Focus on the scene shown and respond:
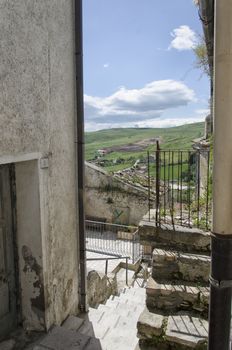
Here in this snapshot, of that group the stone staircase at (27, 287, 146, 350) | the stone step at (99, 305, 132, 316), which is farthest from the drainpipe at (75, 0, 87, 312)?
the stone step at (99, 305, 132, 316)

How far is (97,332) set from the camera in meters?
4.26

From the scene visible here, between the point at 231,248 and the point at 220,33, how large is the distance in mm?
1392

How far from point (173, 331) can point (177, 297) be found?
1.44 ft

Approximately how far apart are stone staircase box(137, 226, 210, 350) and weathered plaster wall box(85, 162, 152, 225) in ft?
40.0

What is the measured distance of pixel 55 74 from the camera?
3.79 meters

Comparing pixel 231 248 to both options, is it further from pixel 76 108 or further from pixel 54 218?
pixel 76 108

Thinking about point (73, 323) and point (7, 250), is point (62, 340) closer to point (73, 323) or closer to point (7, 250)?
point (73, 323)

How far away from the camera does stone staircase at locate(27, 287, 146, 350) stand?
357 centimetres

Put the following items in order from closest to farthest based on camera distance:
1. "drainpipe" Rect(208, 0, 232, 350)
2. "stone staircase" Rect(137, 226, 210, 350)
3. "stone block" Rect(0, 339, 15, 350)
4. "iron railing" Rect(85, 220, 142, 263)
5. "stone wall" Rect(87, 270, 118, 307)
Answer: "drainpipe" Rect(208, 0, 232, 350) < "stone staircase" Rect(137, 226, 210, 350) < "stone block" Rect(0, 339, 15, 350) < "stone wall" Rect(87, 270, 118, 307) < "iron railing" Rect(85, 220, 142, 263)

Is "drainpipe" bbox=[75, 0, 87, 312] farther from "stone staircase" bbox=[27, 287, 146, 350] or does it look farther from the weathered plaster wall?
the weathered plaster wall

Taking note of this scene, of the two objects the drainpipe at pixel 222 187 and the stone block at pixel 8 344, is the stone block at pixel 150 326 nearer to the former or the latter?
the drainpipe at pixel 222 187

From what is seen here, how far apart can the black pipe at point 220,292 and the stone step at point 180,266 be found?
1.75 meters

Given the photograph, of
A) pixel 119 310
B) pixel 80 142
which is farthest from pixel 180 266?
pixel 80 142

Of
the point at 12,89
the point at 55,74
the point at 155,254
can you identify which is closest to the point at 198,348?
the point at 155,254
